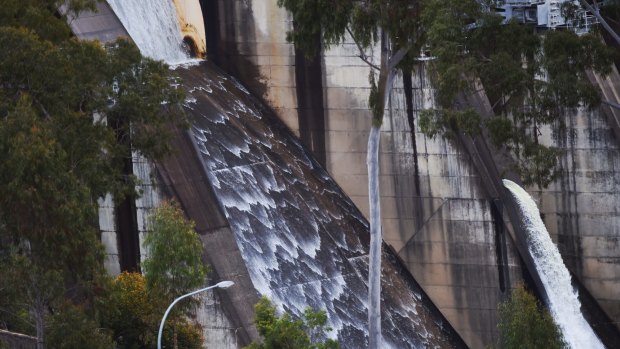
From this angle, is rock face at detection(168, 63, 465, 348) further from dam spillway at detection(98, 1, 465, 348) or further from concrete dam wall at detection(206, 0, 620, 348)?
concrete dam wall at detection(206, 0, 620, 348)

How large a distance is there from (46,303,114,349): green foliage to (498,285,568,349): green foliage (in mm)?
10158

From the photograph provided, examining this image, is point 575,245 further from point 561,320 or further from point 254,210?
point 254,210

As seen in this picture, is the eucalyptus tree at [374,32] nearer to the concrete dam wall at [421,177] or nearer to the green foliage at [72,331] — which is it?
the concrete dam wall at [421,177]

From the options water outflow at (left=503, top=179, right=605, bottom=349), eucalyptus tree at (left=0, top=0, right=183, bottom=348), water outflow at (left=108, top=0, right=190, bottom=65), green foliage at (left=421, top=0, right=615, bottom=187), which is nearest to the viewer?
eucalyptus tree at (left=0, top=0, right=183, bottom=348)

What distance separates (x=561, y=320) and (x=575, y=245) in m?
2.04

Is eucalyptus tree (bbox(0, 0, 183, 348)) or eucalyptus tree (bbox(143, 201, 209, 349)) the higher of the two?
eucalyptus tree (bbox(0, 0, 183, 348))

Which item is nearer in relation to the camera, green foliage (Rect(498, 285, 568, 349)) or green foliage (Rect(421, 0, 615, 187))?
green foliage (Rect(421, 0, 615, 187))

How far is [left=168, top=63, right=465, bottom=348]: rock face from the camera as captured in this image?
113ft

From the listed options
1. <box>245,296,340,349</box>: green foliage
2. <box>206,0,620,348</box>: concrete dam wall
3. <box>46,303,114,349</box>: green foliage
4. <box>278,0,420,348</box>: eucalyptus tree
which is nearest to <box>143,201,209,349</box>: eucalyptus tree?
<box>245,296,340,349</box>: green foliage

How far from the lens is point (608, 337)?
39.5 m

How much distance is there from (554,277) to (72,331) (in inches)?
600

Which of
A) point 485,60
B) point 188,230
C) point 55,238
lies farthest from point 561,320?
point 55,238

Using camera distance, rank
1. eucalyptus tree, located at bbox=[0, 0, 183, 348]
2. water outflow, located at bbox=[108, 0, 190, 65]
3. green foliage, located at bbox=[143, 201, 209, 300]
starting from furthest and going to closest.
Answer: water outflow, located at bbox=[108, 0, 190, 65] → green foliage, located at bbox=[143, 201, 209, 300] → eucalyptus tree, located at bbox=[0, 0, 183, 348]

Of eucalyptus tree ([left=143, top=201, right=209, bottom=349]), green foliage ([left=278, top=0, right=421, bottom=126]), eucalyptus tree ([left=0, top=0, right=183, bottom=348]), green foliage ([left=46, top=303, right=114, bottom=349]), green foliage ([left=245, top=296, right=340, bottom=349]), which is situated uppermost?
green foliage ([left=278, top=0, right=421, bottom=126])
